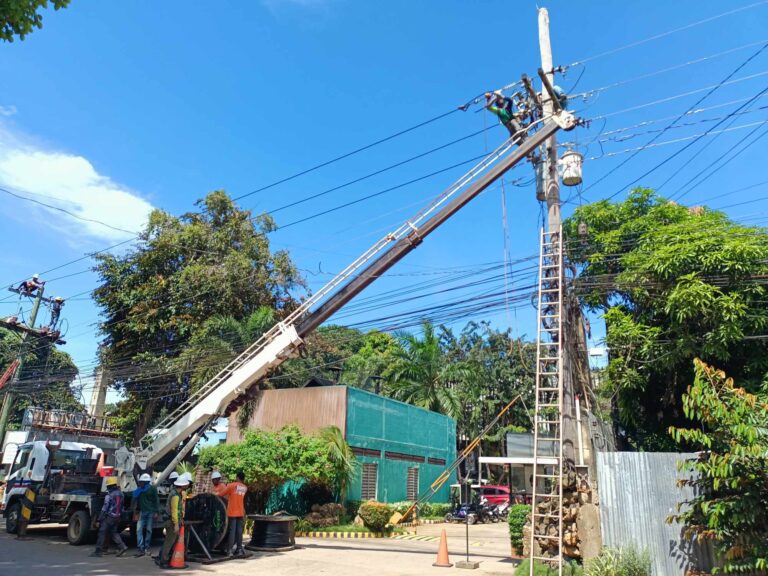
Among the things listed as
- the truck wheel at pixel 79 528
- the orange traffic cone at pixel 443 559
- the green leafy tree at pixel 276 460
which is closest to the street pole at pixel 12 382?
the green leafy tree at pixel 276 460

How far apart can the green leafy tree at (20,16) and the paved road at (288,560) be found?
8645 mm

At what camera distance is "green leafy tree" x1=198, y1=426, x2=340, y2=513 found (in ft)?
57.6

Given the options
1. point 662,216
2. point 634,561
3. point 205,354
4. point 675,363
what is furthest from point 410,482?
point 634,561

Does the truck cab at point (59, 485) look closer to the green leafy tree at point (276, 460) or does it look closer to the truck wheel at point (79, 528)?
the truck wheel at point (79, 528)

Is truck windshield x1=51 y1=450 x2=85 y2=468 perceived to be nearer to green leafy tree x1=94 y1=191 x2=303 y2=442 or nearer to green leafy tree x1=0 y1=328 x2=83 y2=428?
green leafy tree x1=94 y1=191 x2=303 y2=442

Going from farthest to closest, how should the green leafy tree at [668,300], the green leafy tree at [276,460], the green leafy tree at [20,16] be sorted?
the green leafy tree at [276,460] < the green leafy tree at [668,300] < the green leafy tree at [20,16]

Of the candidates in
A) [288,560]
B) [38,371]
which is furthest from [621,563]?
[38,371]

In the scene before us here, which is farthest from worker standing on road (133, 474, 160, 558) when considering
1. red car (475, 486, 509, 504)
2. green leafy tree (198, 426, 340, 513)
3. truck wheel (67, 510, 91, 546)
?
red car (475, 486, 509, 504)

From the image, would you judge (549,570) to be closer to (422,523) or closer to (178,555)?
(178,555)

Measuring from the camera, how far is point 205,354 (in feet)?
81.1

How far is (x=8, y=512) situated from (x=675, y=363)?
1967cm

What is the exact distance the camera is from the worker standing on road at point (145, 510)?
12.7 meters

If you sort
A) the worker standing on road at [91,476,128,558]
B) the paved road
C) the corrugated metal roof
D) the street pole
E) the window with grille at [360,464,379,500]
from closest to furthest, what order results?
1. the corrugated metal roof
2. the paved road
3. the worker standing on road at [91,476,128,558]
4. the window with grille at [360,464,379,500]
5. the street pole

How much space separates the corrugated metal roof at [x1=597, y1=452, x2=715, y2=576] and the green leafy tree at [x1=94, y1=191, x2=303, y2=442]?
21020 mm
